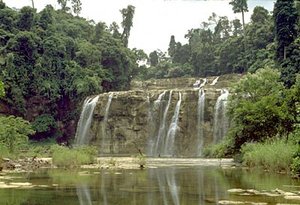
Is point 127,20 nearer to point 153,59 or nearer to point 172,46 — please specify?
point 172,46

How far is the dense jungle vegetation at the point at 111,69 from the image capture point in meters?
25.1

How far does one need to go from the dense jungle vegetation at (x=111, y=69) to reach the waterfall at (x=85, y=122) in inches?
131

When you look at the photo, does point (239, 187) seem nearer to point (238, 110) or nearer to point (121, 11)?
point (238, 110)

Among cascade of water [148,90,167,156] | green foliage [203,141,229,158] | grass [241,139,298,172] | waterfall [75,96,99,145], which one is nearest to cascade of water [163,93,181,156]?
cascade of water [148,90,167,156]

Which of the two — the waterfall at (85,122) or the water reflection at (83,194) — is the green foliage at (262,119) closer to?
the water reflection at (83,194)

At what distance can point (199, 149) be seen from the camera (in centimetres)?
3962

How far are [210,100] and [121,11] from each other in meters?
29.6

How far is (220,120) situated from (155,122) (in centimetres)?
609

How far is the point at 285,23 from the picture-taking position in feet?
131

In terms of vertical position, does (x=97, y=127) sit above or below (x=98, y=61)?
below

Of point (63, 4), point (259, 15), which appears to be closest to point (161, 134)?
point (259, 15)

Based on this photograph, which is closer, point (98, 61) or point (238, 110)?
point (238, 110)

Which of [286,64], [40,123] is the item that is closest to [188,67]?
[40,123]

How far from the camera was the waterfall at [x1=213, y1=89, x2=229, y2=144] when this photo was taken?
39.3 metres
